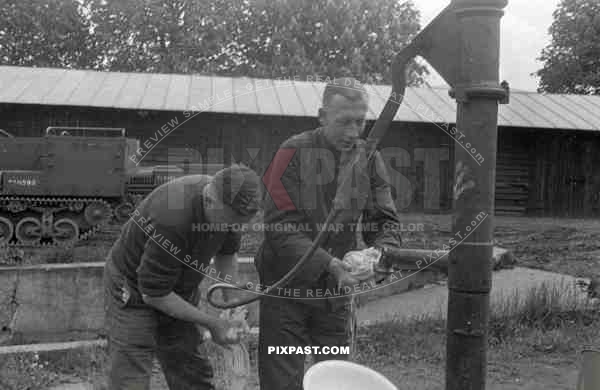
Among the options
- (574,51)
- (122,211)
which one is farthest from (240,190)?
(574,51)

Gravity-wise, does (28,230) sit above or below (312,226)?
below

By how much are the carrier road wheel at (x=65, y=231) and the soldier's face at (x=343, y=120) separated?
937cm

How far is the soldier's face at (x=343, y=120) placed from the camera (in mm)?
2529

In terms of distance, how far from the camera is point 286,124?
15773 millimetres

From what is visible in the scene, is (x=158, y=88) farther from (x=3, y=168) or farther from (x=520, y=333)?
A: (x=520, y=333)

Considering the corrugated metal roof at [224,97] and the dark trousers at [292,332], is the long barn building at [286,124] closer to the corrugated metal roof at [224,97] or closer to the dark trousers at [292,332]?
the corrugated metal roof at [224,97]

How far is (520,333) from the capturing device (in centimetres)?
526

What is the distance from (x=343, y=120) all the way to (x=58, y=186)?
9.45m

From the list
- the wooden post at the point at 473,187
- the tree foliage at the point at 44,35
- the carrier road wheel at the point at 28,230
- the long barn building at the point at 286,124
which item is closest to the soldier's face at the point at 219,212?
the wooden post at the point at 473,187

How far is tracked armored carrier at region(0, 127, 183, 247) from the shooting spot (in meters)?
10.9

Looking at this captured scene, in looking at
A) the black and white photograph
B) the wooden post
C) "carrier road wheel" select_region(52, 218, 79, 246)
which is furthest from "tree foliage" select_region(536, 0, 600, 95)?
the wooden post

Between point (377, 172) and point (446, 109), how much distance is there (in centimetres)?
1355

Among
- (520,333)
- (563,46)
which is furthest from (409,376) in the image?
(563,46)

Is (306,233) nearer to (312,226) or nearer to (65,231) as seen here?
(312,226)
